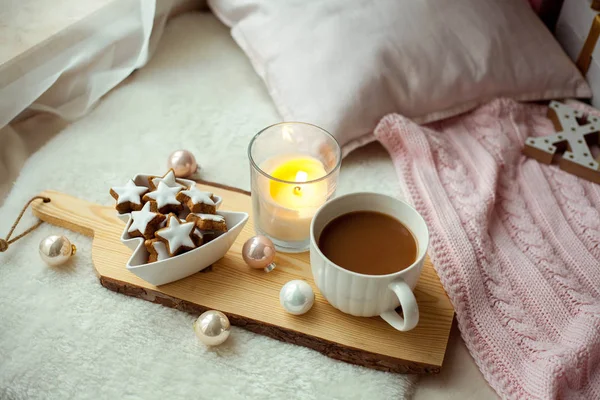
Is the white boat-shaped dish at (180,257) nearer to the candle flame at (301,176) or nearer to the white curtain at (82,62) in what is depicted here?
the candle flame at (301,176)

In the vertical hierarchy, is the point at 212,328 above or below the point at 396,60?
below

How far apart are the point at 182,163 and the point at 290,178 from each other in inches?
6.6

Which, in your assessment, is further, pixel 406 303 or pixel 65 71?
pixel 65 71

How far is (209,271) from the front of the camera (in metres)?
0.72

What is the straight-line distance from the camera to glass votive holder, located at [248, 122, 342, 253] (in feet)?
2.32

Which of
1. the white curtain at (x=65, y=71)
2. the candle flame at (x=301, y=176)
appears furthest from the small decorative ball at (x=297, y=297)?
the white curtain at (x=65, y=71)

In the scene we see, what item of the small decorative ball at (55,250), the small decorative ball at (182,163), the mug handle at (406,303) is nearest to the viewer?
the mug handle at (406,303)

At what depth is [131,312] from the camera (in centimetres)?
69

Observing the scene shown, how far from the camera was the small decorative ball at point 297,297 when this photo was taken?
665 mm

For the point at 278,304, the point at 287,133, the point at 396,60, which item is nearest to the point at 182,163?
the point at 287,133

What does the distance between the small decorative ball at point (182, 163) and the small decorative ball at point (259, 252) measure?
0.57 feet

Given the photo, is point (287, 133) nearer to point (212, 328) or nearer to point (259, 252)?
point (259, 252)

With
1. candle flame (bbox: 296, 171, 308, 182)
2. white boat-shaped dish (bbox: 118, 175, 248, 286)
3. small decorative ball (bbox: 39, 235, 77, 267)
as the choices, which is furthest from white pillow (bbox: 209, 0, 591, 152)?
small decorative ball (bbox: 39, 235, 77, 267)

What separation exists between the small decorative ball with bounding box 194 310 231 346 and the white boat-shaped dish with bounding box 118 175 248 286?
0.06 metres
